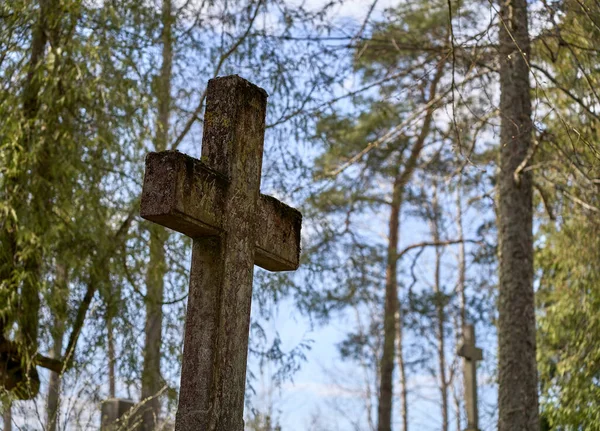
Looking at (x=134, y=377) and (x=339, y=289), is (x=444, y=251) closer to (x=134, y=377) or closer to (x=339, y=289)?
(x=339, y=289)

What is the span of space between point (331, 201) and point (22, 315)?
25.5 ft

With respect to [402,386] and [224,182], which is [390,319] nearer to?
[402,386]

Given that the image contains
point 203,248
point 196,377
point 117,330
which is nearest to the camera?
point 196,377

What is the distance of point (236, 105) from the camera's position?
10.6ft

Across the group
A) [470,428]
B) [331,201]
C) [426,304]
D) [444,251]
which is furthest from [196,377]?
[444,251]

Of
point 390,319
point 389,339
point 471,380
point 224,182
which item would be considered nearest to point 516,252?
point 471,380

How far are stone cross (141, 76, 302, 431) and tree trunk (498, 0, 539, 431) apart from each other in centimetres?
413

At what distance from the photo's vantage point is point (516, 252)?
7.39 metres

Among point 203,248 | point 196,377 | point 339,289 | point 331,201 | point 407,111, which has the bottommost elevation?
point 196,377

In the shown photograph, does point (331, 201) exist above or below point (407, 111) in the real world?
below

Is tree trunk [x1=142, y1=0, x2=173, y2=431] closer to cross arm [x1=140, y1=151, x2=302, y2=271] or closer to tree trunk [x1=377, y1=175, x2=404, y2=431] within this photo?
cross arm [x1=140, y1=151, x2=302, y2=271]

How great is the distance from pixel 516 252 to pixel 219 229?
476cm

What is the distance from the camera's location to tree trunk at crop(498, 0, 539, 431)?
7.09 metres

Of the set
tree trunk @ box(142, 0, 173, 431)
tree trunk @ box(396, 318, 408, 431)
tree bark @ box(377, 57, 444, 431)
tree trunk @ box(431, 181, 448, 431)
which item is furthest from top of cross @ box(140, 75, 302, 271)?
tree trunk @ box(396, 318, 408, 431)
